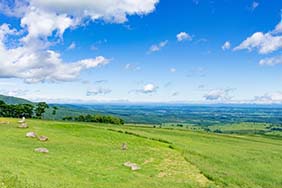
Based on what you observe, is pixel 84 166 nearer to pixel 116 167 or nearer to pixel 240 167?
pixel 116 167

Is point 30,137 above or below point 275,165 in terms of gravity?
above

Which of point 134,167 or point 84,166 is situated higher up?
point 84,166

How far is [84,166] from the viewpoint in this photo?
3791 centimetres

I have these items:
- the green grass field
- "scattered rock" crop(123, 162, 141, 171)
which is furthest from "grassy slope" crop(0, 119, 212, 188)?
"scattered rock" crop(123, 162, 141, 171)

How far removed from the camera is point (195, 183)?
37250mm

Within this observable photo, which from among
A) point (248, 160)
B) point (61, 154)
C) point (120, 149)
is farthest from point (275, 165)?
point (61, 154)

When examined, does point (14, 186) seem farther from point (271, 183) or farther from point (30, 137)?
point (271, 183)

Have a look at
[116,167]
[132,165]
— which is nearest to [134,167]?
[132,165]

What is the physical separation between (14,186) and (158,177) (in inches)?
697

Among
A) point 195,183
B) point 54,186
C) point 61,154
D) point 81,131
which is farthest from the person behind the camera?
point 81,131

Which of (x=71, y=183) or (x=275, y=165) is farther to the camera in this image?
(x=275, y=165)

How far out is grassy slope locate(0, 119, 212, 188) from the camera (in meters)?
29.3

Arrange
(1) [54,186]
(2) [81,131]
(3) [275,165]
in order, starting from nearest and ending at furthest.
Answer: (1) [54,186] < (3) [275,165] < (2) [81,131]

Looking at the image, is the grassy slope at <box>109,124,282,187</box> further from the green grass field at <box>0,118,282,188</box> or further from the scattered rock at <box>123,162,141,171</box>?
the scattered rock at <box>123,162,141,171</box>
